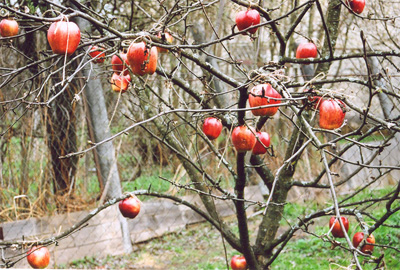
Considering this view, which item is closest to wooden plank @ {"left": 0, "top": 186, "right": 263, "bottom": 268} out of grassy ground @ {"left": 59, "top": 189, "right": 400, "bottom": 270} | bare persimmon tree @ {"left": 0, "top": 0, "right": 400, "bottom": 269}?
grassy ground @ {"left": 59, "top": 189, "right": 400, "bottom": 270}

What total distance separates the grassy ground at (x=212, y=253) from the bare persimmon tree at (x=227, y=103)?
249 mm

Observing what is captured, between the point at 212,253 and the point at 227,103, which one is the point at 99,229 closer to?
the point at 212,253

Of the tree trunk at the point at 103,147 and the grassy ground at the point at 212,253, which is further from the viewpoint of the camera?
the tree trunk at the point at 103,147

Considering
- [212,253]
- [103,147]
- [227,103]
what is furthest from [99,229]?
[227,103]

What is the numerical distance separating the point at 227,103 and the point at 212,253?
1984 mm

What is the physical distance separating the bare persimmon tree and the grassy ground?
0.82 feet

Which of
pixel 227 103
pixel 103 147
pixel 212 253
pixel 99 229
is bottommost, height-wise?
pixel 212 253

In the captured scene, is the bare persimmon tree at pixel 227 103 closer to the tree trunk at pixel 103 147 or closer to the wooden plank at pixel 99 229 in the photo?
the tree trunk at pixel 103 147

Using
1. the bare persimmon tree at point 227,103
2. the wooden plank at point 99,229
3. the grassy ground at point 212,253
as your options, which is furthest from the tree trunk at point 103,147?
the grassy ground at point 212,253

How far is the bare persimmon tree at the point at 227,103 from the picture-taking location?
1451mm

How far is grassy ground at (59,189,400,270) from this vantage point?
11.7 feet

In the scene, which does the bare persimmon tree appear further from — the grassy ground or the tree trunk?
the grassy ground

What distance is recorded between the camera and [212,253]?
424cm

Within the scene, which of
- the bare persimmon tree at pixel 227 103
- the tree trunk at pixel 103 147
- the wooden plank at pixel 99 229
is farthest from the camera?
the tree trunk at pixel 103 147
